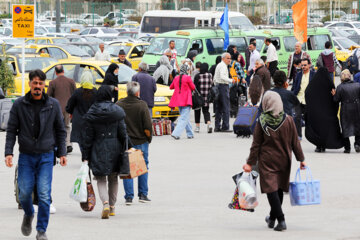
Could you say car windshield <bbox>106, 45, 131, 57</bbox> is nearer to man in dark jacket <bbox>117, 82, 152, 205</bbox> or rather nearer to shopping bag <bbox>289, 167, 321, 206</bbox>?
man in dark jacket <bbox>117, 82, 152, 205</bbox>

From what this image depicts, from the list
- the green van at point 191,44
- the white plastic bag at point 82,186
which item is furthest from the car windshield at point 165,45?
the white plastic bag at point 82,186

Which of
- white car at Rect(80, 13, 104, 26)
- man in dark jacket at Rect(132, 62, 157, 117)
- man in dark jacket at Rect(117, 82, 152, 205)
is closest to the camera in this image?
man in dark jacket at Rect(117, 82, 152, 205)

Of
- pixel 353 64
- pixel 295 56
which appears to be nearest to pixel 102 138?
pixel 353 64

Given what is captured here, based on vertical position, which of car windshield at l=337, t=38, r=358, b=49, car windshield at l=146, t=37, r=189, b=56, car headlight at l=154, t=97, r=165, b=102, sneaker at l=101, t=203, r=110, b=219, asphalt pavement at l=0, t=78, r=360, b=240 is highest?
car windshield at l=146, t=37, r=189, b=56

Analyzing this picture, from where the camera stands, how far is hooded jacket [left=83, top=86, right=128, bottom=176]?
31.8ft

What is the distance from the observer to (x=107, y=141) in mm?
9711

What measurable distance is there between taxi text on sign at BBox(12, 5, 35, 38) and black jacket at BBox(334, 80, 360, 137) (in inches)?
323

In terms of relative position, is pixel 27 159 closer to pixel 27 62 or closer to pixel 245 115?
pixel 245 115

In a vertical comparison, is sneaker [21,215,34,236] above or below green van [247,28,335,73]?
below

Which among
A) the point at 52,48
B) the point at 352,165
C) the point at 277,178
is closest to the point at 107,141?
the point at 277,178

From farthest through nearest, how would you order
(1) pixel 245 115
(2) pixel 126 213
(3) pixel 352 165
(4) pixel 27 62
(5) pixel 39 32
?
(5) pixel 39 32
(4) pixel 27 62
(1) pixel 245 115
(3) pixel 352 165
(2) pixel 126 213

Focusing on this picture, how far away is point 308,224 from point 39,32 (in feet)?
166

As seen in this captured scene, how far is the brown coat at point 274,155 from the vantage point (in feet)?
29.6

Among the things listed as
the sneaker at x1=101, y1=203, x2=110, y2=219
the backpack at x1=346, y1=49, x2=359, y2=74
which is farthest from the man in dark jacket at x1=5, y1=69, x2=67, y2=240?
the backpack at x1=346, y1=49, x2=359, y2=74
